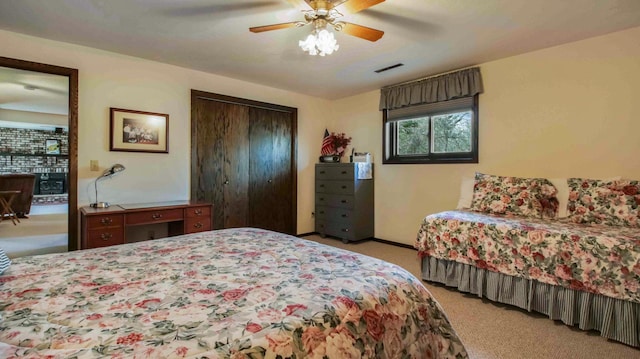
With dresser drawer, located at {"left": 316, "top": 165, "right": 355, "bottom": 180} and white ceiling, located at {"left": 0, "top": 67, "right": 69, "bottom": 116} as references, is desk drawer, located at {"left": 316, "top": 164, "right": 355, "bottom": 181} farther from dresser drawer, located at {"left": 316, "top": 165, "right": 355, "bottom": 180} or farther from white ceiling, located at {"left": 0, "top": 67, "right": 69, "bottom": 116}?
white ceiling, located at {"left": 0, "top": 67, "right": 69, "bottom": 116}

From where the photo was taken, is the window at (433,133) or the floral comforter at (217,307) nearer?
the floral comforter at (217,307)

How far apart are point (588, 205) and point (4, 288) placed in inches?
142

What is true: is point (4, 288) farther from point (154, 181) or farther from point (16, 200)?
point (154, 181)

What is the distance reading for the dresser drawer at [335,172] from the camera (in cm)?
429

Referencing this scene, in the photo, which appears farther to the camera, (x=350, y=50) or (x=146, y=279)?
(x=350, y=50)

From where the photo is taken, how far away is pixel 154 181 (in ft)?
11.1

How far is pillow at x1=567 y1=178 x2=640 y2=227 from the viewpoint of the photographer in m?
2.25

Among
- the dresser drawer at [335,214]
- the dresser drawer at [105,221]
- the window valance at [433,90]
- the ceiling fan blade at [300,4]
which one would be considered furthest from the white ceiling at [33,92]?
the window valance at [433,90]

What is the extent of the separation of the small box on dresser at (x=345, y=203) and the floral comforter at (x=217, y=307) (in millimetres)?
2752

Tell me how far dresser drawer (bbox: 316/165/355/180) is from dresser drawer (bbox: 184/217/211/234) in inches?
77.2

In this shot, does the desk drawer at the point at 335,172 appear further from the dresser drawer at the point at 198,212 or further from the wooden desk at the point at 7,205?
the wooden desk at the point at 7,205

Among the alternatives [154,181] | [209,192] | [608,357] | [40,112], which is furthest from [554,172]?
[40,112]

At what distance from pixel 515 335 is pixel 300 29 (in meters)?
2.81

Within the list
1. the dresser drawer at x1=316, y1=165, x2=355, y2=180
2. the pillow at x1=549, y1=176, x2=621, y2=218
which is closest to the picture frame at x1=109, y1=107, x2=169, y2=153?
the dresser drawer at x1=316, y1=165, x2=355, y2=180
